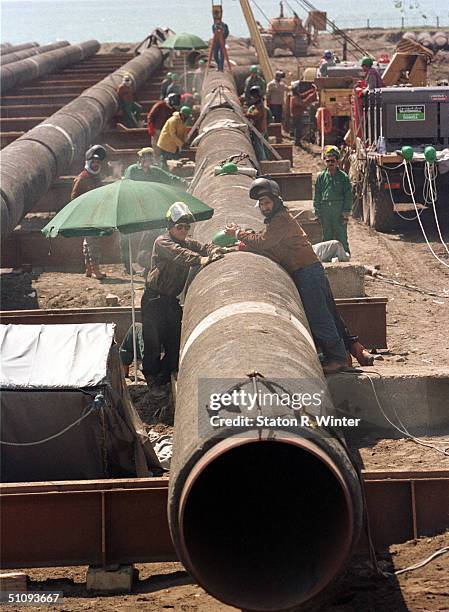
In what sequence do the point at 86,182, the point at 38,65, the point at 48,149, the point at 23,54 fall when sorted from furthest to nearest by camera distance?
the point at 23,54 < the point at 38,65 < the point at 48,149 < the point at 86,182

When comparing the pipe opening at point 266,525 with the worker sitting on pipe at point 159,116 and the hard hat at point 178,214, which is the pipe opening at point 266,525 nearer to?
the hard hat at point 178,214

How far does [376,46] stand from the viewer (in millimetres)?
49344

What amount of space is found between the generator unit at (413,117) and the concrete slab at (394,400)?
336 inches

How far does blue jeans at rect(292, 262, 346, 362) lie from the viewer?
8758 millimetres

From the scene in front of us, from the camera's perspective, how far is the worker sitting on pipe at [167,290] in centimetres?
938

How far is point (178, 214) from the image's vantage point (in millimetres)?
9469

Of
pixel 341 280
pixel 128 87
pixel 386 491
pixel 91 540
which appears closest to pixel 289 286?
pixel 386 491

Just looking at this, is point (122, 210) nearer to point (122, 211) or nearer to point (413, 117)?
point (122, 211)

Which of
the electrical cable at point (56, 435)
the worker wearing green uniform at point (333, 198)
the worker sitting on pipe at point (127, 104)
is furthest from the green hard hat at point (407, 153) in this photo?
the worker sitting on pipe at point (127, 104)

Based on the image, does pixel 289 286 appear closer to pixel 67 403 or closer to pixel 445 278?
pixel 67 403

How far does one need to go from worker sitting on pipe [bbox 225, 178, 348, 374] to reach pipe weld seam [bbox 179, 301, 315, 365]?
1.30m

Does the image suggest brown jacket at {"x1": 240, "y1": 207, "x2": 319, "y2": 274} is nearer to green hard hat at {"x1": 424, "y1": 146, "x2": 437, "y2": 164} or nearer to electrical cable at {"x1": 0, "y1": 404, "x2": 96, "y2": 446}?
electrical cable at {"x1": 0, "y1": 404, "x2": 96, "y2": 446}

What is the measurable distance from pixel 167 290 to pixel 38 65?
24.5m

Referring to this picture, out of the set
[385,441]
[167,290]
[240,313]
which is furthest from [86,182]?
[240,313]
